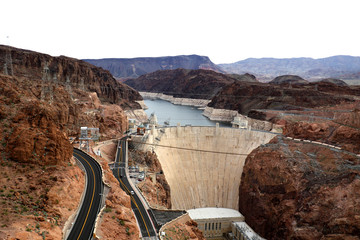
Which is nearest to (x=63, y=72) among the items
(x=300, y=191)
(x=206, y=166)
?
(x=206, y=166)

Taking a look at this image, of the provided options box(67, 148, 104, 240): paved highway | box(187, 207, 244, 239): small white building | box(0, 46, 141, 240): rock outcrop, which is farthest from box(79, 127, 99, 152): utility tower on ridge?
box(187, 207, 244, 239): small white building

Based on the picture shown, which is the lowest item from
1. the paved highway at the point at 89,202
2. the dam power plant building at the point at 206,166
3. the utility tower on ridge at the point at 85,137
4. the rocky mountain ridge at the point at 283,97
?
the dam power plant building at the point at 206,166

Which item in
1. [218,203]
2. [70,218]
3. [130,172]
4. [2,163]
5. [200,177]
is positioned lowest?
[218,203]

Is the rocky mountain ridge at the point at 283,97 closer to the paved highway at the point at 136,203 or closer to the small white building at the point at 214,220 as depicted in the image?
the small white building at the point at 214,220

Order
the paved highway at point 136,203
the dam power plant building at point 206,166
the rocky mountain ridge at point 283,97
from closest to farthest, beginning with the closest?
1. the paved highway at point 136,203
2. the dam power plant building at point 206,166
3. the rocky mountain ridge at point 283,97

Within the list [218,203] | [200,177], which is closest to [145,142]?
[200,177]

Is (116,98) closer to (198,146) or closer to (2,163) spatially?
(198,146)

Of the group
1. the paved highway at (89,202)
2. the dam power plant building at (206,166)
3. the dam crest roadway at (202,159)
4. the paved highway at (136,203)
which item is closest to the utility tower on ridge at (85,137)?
the paved highway at (89,202)

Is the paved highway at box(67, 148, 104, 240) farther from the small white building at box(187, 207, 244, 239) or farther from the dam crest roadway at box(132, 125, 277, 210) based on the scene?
the small white building at box(187, 207, 244, 239)
